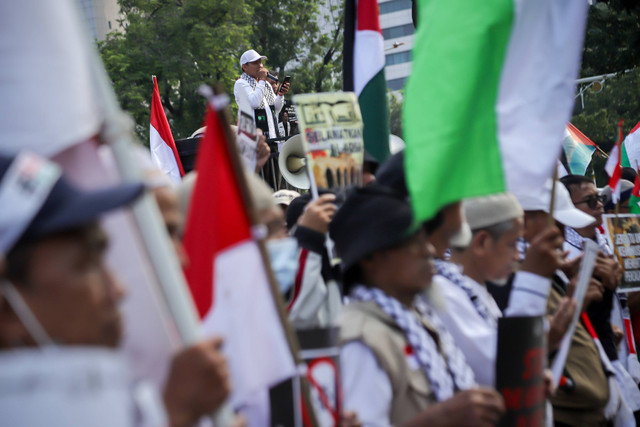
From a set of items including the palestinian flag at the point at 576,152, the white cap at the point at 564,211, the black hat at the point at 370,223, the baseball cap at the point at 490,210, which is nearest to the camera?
the black hat at the point at 370,223

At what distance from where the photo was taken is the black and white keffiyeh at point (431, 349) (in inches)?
111

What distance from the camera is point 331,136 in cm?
405

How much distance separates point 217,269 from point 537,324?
1379 mm

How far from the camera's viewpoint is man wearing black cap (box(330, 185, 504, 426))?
2.67 meters

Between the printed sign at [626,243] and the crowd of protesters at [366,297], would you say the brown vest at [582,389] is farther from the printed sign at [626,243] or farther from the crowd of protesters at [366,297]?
the printed sign at [626,243]

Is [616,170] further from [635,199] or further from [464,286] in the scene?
[464,286]

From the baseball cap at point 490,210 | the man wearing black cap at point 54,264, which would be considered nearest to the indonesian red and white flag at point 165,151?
the baseball cap at point 490,210

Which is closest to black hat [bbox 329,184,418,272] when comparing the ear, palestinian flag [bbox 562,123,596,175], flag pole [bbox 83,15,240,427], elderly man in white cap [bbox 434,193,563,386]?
elderly man in white cap [bbox 434,193,563,386]

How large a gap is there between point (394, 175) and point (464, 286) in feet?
1.93

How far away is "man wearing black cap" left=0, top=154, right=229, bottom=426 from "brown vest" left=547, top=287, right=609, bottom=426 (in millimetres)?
3184

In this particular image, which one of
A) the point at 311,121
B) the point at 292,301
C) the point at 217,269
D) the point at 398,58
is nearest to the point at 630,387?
the point at 292,301

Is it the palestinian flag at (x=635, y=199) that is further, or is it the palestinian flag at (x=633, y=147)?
the palestinian flag at (x=633, y=147)

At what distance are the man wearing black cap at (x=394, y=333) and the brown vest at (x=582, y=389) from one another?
5.06ft

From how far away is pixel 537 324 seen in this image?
10.1ft
